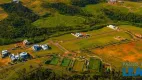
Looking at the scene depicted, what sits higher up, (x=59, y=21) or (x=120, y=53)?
(x=59, y=21)

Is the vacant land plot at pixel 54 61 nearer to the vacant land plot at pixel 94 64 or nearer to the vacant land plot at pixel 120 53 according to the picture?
the vacant land plot at pixel 94 64

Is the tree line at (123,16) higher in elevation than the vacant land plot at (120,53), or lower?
higher

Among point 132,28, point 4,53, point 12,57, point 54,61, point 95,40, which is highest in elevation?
point 4,53

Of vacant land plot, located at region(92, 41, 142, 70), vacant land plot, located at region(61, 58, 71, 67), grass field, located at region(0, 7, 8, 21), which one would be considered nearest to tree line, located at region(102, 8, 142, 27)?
vacant land plot, located at region(92, 41, 142, 70)

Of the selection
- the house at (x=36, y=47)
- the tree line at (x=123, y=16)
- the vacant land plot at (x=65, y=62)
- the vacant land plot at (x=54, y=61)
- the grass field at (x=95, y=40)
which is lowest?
the vacant land plot at (x=65, y=62)

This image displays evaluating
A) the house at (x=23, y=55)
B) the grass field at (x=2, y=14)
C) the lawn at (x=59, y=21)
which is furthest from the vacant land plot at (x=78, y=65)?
the grass field at (x=2, y=14)

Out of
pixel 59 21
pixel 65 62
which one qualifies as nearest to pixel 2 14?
pixel 59 21

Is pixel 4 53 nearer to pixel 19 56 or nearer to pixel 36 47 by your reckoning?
pixel 19 56
